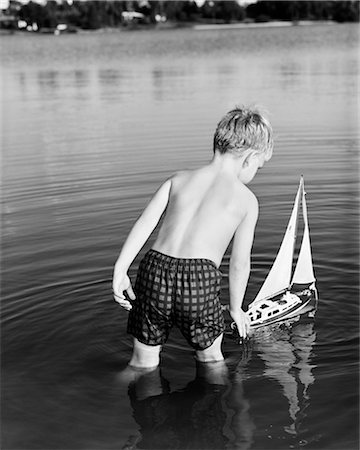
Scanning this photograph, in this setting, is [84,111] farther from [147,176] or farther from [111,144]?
[147,176]

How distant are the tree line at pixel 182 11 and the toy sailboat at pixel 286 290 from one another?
5108 centimetres

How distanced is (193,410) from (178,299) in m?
0.82

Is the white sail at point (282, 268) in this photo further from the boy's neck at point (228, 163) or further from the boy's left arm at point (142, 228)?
the boy's left arm at point (142, 228)

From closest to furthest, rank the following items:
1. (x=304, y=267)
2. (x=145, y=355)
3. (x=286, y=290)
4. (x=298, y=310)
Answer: (x=145, y=355)
(x=298, y=310)
(x=304, y=267)
(x=286, y=290)

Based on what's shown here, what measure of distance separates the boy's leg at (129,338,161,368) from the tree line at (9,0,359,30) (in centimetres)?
5253

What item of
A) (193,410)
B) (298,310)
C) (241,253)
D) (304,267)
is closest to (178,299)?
(241,253)

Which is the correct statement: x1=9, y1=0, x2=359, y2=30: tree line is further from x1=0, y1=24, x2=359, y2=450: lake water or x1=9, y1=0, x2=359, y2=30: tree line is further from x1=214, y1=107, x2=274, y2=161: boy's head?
x1=214, y1=107, x2=274, y2=161: boy's head

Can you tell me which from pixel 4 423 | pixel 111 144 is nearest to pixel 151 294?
pixel 4 423

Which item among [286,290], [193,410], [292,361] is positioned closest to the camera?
[193,410]

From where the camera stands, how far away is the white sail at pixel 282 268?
6.27 m

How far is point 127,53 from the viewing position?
152 feet

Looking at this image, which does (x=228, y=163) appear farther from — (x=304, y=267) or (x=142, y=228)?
(x=304, y=267)

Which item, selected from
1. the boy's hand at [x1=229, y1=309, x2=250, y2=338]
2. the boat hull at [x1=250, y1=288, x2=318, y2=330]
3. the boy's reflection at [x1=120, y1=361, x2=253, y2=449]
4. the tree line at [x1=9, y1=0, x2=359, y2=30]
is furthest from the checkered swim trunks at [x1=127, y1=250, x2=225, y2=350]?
the tree line at [x1=9, y1=0, x2=359, y2=30]

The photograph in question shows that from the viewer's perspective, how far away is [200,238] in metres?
4.64
